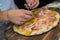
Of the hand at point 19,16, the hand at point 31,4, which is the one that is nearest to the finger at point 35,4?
the hand at point 31,4

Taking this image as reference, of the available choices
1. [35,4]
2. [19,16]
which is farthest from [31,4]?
[19,16]

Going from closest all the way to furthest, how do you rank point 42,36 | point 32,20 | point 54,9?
point 42,36
point 32,20
point 54,9

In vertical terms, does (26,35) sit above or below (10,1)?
below

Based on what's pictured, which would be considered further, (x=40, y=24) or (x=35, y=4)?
(x=35, y=4)

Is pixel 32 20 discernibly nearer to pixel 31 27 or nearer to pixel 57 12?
pixel 31 27

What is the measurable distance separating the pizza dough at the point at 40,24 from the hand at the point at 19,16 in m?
0.04

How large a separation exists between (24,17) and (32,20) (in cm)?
7

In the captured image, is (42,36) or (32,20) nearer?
(42,36)

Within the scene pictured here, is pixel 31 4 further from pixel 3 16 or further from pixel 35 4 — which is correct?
pixel 3 16

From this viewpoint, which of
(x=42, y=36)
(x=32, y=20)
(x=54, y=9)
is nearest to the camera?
(x=42, y=36)

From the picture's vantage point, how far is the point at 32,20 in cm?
A: 84

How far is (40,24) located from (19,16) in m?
0.12

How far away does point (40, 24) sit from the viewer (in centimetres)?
80

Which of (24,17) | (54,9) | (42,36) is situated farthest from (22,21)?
(54,9)
